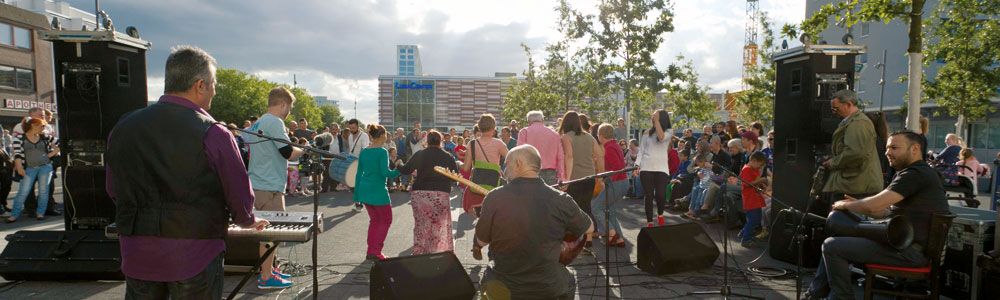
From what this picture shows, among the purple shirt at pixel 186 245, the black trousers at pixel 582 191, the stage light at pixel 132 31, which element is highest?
the stage light at pixel 132 31

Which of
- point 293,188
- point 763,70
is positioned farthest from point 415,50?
point 293,188

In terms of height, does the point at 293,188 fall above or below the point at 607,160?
below

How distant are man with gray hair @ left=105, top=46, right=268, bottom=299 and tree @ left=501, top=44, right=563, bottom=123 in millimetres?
21346

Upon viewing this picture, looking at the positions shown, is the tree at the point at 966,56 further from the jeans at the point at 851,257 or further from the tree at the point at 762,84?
the jeans at the point at 851,257

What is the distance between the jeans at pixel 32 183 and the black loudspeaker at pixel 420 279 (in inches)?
306

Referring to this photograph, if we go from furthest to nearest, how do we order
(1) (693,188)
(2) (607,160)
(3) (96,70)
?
(1) (693,188) < (2) (607,160) < (3) (96,70)

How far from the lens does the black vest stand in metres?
2.04

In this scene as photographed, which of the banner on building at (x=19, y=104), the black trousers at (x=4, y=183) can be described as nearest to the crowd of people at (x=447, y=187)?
the black trousers at (x=4, y=183)

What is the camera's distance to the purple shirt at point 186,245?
2.09 m

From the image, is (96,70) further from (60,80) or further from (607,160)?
(607,160)

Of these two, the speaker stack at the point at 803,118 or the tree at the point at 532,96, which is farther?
the tree at the point at 532,96

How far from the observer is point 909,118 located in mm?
7867

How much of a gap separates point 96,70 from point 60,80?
390mm

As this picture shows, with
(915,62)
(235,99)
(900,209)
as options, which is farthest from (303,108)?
(900,209)
